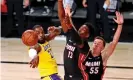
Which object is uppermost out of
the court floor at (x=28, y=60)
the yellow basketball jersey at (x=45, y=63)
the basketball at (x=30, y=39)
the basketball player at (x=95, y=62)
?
the basketball at (x=30, y=39)

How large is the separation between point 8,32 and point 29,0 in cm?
118

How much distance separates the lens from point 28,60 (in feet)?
27.4

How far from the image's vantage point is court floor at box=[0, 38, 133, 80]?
282 inches

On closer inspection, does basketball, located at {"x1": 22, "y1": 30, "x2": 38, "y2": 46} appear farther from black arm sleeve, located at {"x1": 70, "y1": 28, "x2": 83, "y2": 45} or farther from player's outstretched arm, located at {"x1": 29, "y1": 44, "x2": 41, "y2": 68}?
black arm sleeve, located at {"x1": 70, "y1": 28, "x2": 83, "y2": 45}

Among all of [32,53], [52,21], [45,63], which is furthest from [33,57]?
[52,21]

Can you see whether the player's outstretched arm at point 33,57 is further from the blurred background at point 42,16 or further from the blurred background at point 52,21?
the blurred background at point 42,16

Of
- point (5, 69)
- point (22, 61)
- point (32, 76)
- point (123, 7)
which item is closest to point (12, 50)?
point (22, 61)

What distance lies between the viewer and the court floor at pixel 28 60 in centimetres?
716

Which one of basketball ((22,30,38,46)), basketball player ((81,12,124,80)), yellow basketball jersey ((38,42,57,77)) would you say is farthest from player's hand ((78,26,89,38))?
yellow basketball jersey ((38,42,57,77))

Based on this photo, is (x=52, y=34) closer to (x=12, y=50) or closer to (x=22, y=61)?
(x=22, y=61)

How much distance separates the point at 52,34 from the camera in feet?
17.6

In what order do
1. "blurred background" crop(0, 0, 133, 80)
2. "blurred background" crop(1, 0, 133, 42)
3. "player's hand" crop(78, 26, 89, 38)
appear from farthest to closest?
"blurred background" crop(1, 0, 133, 42) < "blurred background" crop(0, 0, 133, 80) < "player's hand" crop(78, 26, 89, 38)

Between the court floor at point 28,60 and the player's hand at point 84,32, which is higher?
the player's hand at point 84,32

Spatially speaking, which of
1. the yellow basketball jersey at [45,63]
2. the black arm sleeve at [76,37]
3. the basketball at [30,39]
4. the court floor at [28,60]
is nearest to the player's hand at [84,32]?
the black arm sleeve at [76,37]
